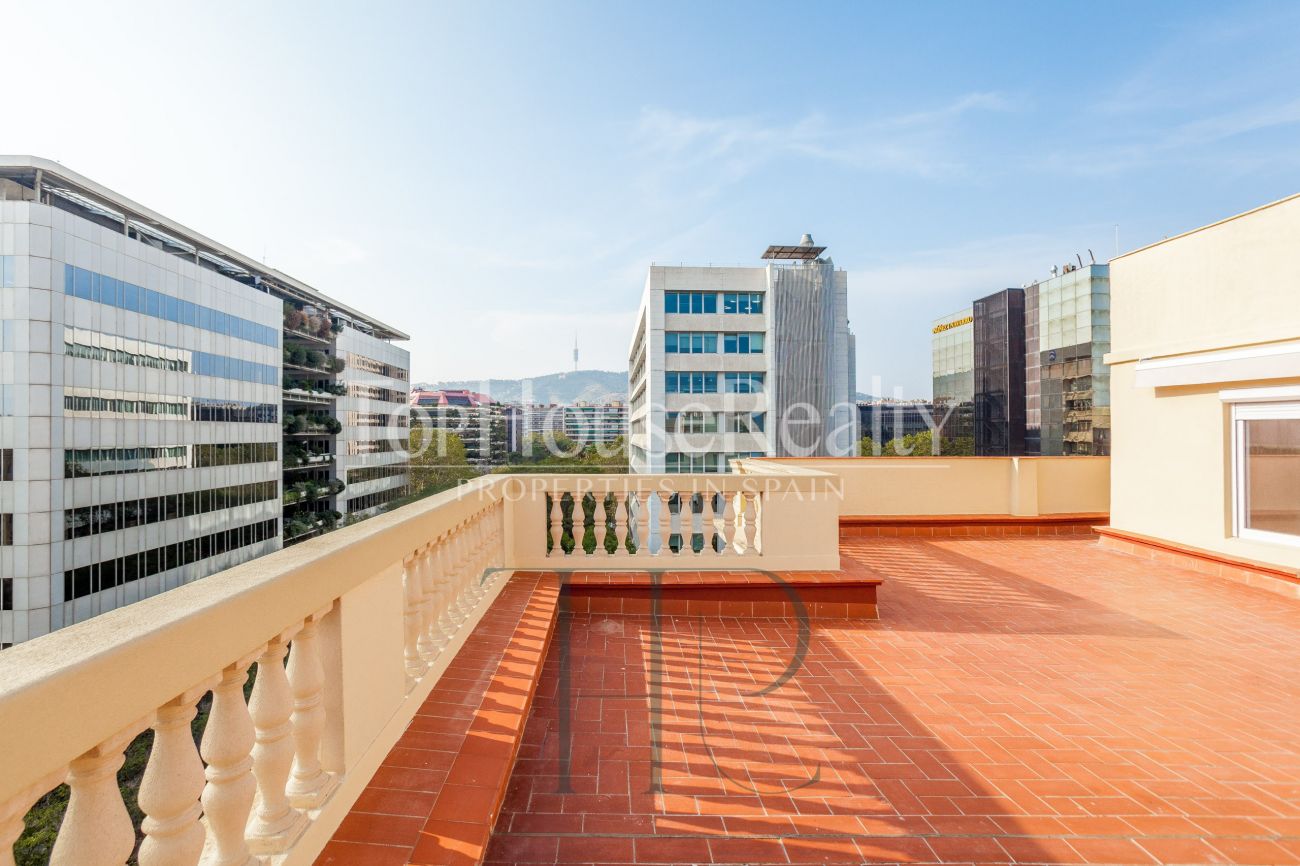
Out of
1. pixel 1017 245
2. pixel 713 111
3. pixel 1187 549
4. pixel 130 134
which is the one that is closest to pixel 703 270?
pixel 1017 245

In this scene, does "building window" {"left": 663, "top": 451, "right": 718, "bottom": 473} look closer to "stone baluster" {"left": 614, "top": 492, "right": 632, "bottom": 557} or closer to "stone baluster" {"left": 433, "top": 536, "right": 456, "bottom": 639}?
"stone baluster" {"left": 614, "top": 492, "right": 632, "bottom": 557}

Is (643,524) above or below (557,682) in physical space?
above

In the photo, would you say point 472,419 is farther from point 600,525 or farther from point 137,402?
point 600,525

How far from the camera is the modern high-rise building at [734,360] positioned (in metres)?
38.9

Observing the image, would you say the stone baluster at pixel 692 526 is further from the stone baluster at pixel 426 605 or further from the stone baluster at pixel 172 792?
the stone baluster at pixel 172 792

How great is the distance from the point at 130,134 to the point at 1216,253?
16.8m

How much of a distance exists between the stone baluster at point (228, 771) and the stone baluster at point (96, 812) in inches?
11.4

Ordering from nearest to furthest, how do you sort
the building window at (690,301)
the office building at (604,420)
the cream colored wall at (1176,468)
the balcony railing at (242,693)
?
1. the balcony railing at (242,693)
2. the cream colored wall at (1176,468)
3. the building window at (690,301)
4. the office building at (604,420)

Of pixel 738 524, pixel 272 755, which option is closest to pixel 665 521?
pixel 738 524

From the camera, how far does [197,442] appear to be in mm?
40562

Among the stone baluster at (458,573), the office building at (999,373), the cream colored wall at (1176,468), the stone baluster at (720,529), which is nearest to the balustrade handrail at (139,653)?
the stone baluster at (458,573)

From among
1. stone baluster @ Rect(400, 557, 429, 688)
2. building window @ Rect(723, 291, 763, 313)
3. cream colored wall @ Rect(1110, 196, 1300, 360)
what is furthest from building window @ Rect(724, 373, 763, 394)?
stone baluster @ Rect(400, 557, 429, 688)

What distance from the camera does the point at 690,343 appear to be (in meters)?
39.5

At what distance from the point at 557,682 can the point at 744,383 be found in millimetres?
38056
